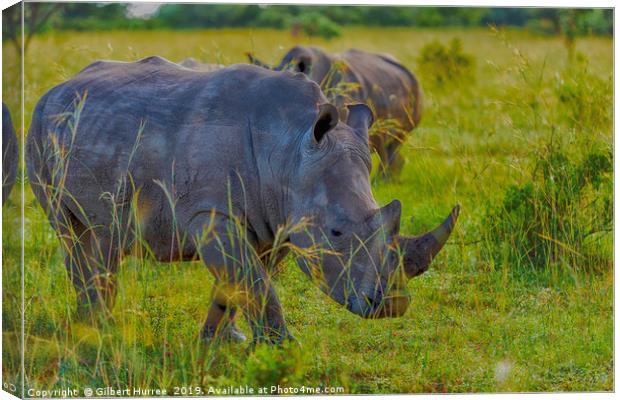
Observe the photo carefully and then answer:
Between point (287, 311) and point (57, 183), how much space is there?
Answer: 1.50m

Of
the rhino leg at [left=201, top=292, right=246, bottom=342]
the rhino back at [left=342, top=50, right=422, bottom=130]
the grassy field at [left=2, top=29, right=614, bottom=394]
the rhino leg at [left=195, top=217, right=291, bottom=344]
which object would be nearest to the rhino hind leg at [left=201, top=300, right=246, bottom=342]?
the rhino leg at [left=201, top=292, right=246, bottom=342]

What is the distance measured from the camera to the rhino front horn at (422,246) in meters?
6.91

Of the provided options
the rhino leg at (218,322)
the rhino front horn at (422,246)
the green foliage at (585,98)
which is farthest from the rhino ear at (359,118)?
the green foliage at (585,98)

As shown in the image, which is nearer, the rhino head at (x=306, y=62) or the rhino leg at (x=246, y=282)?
the rhino leg at (x=246, y=282)

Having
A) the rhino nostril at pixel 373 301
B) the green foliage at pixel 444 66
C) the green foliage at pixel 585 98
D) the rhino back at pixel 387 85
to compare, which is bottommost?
the rhino back at pixel 387 85

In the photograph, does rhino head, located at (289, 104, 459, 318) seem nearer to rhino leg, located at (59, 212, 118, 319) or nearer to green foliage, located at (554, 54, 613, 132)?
rhino leg, located at (59, 212, 118, 319)

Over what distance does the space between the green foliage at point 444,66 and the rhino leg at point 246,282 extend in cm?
628

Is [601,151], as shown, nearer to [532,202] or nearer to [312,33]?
[532,202]

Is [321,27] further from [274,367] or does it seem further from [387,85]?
[274,367]

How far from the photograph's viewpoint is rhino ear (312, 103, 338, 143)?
7121mm

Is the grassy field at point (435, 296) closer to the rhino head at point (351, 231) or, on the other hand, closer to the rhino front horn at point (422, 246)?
the rhino head at point (351, 231)

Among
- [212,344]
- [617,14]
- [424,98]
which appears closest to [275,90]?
[212,344]

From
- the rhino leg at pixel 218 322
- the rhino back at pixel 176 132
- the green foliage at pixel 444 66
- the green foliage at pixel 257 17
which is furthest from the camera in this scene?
the green foliage at pixel 444 66

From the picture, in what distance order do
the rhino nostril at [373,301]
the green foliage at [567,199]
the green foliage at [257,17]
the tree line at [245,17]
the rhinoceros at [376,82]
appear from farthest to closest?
the rhinoceros at [376,82], the green foliage at [567,199], the green foliage at [257,17], the tree line at [245,17], the rhino nostril at [373,301]
